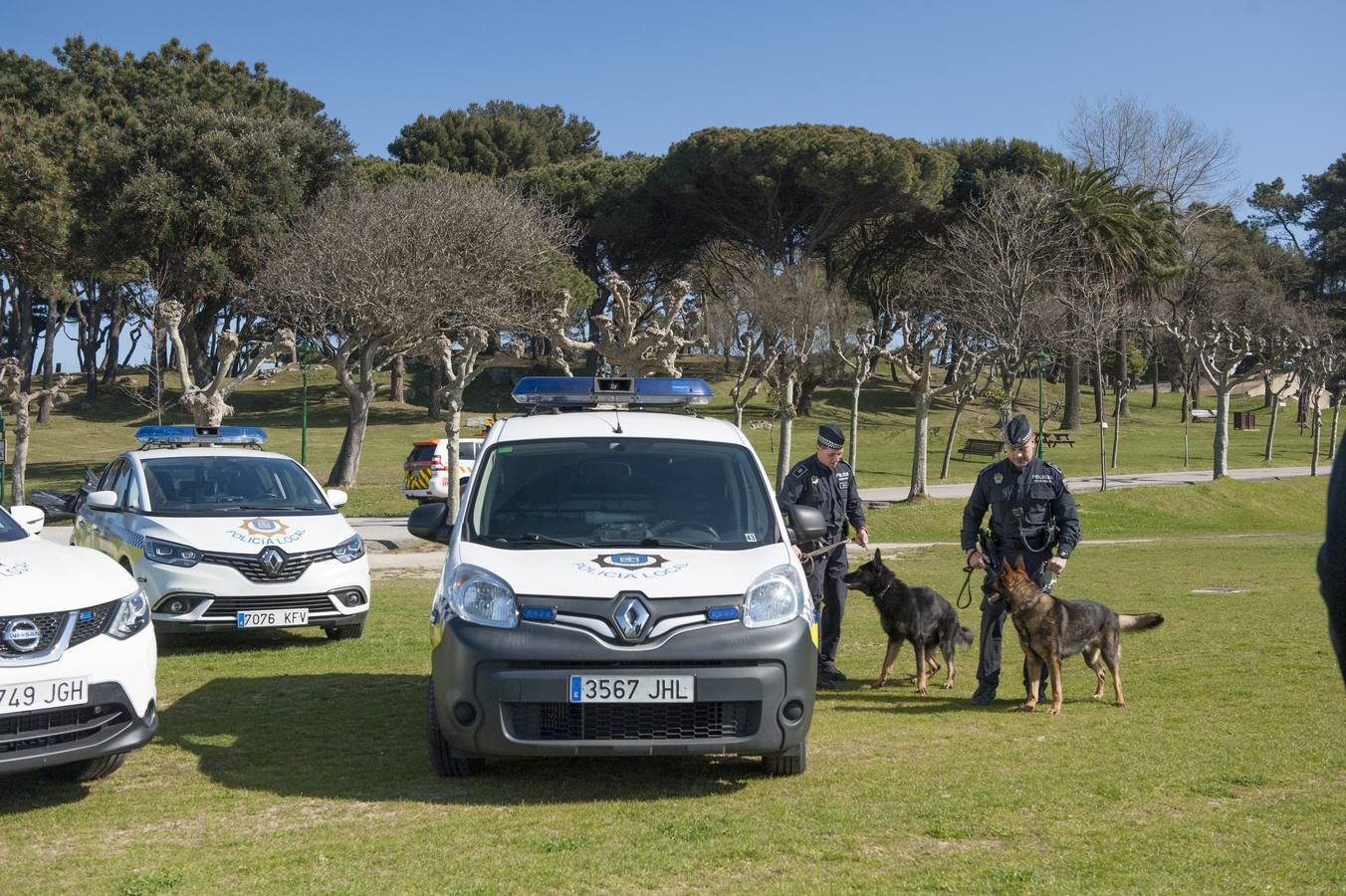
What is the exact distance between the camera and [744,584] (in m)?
6.53

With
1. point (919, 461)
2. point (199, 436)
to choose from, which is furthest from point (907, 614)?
point (919, 461)

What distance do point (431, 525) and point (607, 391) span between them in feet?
4.96

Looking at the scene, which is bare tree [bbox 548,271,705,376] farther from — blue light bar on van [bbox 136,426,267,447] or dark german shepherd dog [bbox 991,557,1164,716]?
dark german shepherd dog [bbox 991,557,1164,716]

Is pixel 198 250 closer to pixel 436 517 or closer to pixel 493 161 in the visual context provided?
pixel 493 161

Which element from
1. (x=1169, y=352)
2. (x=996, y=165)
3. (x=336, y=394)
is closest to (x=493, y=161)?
(x=336, y=394)

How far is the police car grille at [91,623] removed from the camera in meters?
6.22

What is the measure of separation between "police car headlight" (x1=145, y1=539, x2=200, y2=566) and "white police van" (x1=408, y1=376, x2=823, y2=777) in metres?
4.46

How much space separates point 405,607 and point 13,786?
8.27 metres

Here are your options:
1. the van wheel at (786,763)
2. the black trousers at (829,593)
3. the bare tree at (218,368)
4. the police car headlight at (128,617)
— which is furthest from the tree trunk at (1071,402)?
the police car headlight at (128,617)

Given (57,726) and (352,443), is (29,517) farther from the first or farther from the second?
(352,443)

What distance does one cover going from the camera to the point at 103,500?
11.1m

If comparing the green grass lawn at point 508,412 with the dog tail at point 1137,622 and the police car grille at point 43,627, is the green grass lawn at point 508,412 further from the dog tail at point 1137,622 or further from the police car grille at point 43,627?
the police car grille at point 43,627

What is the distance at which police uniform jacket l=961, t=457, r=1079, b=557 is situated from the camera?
899 cm

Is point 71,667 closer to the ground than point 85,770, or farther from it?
farther from it
